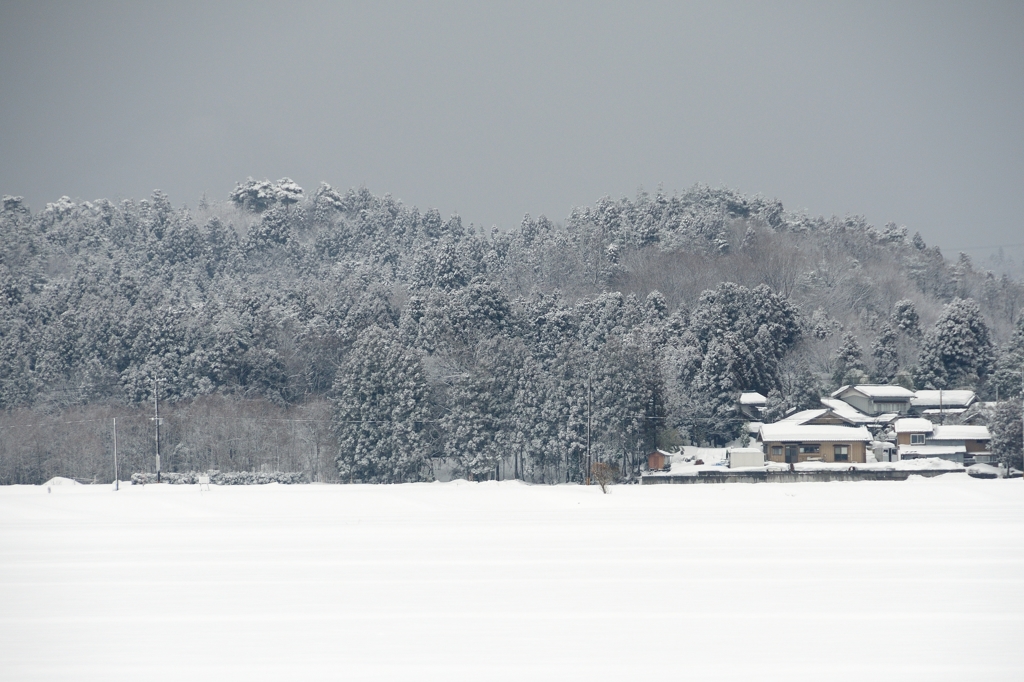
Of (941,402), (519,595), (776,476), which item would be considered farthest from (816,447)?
(519,595)

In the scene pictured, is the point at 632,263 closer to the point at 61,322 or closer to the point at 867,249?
the point at 867,249

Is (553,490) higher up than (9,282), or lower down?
lower down

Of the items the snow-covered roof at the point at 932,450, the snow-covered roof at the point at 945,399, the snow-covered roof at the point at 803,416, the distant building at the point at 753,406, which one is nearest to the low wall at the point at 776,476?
the snow-covered roof at the point at 803,416

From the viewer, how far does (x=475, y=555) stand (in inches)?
571

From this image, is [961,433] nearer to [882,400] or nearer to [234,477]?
[882,400]

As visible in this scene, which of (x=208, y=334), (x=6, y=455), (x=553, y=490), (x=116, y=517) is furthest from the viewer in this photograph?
(x=208, y=334)

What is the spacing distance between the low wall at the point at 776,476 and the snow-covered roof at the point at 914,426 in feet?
18.4

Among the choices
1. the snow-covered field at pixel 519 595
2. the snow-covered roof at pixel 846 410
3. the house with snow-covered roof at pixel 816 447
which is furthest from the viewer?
the snow-covered roof at pixel 846 410

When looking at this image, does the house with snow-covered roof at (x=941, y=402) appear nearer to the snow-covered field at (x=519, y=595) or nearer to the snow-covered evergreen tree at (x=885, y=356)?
Answer: the snow-covered evergreen tree at (x=885, y=356)

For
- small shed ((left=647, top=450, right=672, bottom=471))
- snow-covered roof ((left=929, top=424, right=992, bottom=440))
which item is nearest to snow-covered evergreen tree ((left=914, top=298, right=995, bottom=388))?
snow-covered roof ((left=929, top=424, right=992, bottom=440))

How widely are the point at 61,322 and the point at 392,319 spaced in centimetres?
1516

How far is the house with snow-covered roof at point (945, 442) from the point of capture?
37062 millimetres

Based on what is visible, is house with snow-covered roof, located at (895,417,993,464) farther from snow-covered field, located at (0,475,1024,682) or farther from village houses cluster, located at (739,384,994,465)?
snow-covered field, located at (0,475,1024,682)

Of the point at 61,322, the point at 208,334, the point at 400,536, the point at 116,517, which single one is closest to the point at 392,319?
the point at 208,334
